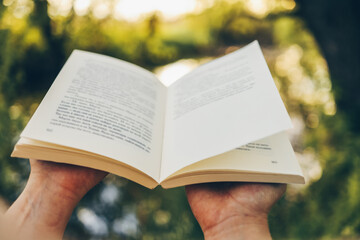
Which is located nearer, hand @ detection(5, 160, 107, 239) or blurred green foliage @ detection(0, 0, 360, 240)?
hand @ detection(5, 160, 107, 239)

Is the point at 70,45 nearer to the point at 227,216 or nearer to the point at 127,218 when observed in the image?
the point at 127,218

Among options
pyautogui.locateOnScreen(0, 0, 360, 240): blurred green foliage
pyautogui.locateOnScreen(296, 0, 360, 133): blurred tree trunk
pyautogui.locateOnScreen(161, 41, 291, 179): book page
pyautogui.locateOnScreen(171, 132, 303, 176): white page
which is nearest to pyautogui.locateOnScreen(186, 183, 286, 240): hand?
pyautogui.locateOnScreen(171, 132, 303, 176): white page

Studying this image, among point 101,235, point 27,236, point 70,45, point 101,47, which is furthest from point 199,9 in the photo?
point 27,236

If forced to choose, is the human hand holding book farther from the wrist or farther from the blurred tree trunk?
the blurred tree trunk

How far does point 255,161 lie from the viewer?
85cm

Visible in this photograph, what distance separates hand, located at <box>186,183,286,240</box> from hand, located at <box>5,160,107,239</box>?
473 millimetres

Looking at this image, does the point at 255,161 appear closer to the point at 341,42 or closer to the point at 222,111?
the point at 222,111

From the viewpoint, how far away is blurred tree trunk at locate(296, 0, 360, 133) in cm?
186

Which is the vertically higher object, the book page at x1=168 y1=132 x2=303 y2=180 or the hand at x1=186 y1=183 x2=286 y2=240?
the book page at x1=168 y1=132 x2=303 y2=180

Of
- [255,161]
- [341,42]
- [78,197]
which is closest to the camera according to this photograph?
[255,161]

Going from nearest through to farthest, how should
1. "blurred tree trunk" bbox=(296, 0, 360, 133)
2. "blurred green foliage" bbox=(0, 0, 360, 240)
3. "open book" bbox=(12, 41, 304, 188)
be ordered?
"open book" bbox=(12, 41, 304, 188), "blurred green foliage" bbox=(0, 0, 360, 240), "blurred tree trunk" bbox=(296, 0, 360, 133)

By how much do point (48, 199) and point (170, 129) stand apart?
50 centimetres

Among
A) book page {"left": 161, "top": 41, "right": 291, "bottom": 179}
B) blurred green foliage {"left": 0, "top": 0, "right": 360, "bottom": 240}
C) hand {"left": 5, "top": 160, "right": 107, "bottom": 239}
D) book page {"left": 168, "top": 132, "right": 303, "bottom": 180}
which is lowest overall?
blurred green foliage {"left": 0, "top": 0, "right": 360, "bottom": 240}

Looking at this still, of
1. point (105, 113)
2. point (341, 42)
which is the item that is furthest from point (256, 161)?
point (341, 42)
